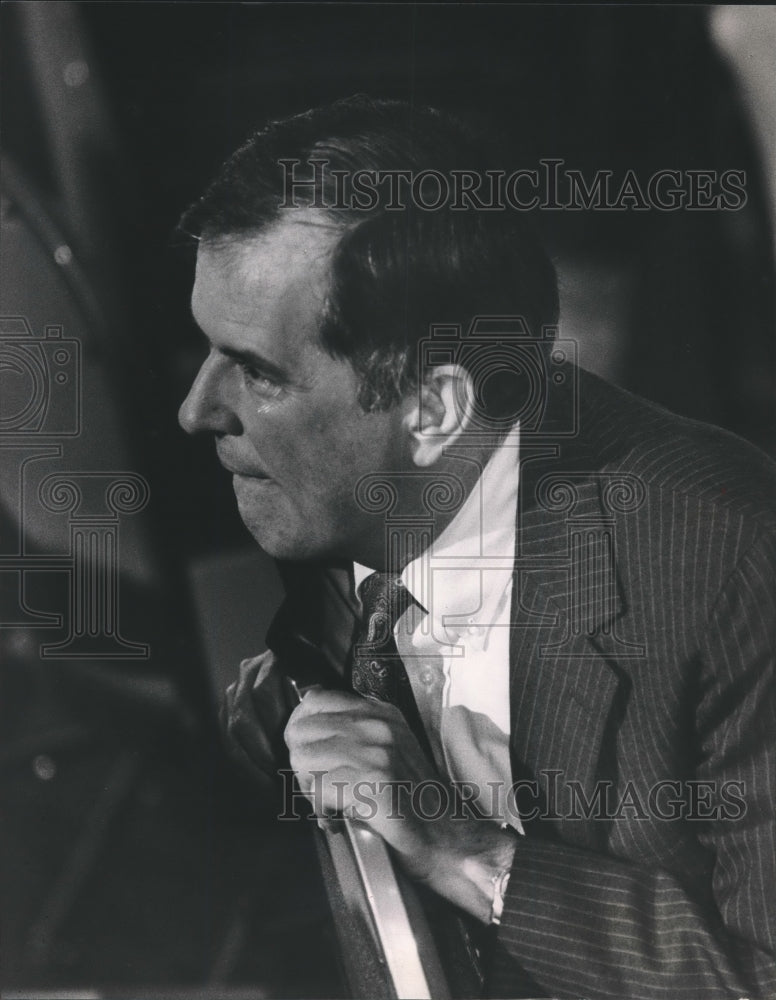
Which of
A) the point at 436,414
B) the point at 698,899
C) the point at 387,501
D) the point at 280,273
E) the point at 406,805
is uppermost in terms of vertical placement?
the point at 280,273

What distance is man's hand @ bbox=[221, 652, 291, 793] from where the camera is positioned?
2031 millimetres

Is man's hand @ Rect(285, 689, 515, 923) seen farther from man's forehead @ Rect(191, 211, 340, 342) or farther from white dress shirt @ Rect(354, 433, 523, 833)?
man's forehead @ Rect(191, 211, 340, 342)

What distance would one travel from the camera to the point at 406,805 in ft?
6.48

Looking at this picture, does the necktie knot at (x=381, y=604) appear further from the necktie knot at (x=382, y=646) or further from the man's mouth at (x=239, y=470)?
the man's mouth at (x=239, y=470)

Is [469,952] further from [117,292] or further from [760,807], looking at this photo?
[117,292]

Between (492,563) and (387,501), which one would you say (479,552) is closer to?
(492,563)

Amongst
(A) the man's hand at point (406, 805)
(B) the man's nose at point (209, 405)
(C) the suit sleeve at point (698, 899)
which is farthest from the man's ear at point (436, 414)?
(C) the suit sleeve at point (698, 899)

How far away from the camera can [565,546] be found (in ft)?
6.50

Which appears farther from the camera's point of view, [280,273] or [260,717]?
[260,717]

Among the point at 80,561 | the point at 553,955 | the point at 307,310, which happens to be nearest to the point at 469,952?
the point at 553,955

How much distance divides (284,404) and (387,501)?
11.3 inches

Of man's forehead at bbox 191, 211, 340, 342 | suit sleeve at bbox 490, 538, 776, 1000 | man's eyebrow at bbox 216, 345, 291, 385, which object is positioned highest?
man's forehead at bbox 191, 211, 340, 342

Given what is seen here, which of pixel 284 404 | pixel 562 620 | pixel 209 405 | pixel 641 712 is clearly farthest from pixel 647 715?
pixel 209 405

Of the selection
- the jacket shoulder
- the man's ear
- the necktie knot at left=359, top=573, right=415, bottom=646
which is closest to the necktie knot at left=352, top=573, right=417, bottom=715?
the necktie knot at left=359, top=573, right=415, bottom=646
